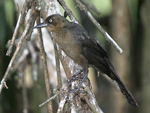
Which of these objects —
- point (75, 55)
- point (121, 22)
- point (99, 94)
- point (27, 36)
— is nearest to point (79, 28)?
point (75, 55)

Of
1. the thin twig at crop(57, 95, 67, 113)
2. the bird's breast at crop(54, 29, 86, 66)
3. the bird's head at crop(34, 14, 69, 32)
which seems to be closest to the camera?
the thin twig at crop(57, 95, 67, 113)

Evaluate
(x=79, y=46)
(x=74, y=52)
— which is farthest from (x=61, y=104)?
(x=79, y=46)

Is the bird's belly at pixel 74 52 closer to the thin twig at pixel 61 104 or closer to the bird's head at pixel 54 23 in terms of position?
the bird's head at pixel 54 23

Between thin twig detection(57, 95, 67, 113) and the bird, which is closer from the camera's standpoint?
thin twig detection(57, 95, 67, 113)

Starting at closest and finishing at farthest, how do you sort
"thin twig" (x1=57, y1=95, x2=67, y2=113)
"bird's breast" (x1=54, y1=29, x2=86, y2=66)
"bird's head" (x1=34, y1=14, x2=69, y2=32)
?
"thin twig" (x1=57, y1=95, x2=67, y2=113) → "bird's head" (x1=34, y1=14, x2=69, y2=32) → "bird's breast" (x1=54, y1=29, x2=86, y2=66)

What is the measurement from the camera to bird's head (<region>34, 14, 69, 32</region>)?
8.79 feet

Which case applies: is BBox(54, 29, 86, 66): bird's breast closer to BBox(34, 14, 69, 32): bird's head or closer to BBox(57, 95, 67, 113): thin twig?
BBox(34, 14, 69, 32): bird's head

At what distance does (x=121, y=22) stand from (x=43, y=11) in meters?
3.29

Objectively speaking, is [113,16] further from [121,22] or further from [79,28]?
[79,28]

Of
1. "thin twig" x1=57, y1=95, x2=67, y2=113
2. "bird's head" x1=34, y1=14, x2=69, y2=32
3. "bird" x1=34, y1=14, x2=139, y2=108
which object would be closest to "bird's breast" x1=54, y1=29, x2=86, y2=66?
"bird" x1=34, y1=14, x2=139, y2=108

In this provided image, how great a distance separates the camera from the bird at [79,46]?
9.19ft

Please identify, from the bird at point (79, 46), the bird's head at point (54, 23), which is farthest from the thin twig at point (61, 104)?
the bird's head at point (54, 23)

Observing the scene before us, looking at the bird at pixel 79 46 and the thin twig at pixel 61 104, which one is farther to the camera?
the bird at pixel 79 46

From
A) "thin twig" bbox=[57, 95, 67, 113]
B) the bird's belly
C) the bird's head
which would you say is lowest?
"thin twig" bbox=[57, 95, 67, 113]
